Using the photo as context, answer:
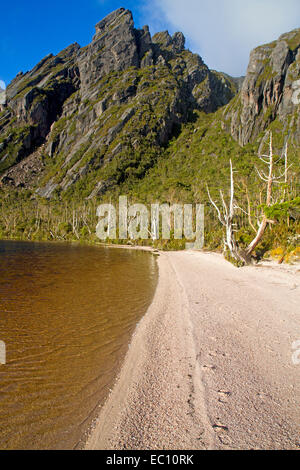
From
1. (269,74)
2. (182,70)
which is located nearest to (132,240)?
(269,74)

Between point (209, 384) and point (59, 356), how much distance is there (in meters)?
3.17

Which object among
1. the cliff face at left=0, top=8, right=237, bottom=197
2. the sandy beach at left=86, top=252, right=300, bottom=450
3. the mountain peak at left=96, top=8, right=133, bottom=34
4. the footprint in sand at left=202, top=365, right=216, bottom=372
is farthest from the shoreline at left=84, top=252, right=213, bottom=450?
the mountain peak at left=96, top=8, right=133, bottom=34

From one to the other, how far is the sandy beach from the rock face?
77.8 meters

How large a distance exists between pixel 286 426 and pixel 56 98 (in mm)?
228095

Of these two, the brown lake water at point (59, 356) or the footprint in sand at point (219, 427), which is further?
the brown lake water at point (59, 356)

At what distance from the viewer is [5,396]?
12.5 feet

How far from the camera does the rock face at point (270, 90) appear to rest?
235 ft

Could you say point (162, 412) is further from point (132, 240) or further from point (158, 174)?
point (158, 174)

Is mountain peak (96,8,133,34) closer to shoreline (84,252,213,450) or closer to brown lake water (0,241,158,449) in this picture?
brown lake water (0,241,158,449)

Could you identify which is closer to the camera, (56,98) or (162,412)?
(162,412)

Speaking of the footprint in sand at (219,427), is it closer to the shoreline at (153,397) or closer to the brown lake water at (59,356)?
the shoreline at (153,397)

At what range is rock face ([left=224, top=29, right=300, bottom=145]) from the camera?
71.8m

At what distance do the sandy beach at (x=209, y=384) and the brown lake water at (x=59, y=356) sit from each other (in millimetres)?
347

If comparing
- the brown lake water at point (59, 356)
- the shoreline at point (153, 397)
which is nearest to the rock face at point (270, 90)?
the brown lake water at point (59, 356)
